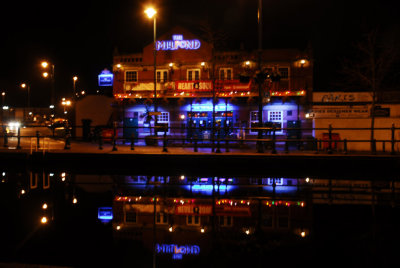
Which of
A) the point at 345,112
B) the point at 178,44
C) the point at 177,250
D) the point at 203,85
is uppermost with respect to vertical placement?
the point at 178,44

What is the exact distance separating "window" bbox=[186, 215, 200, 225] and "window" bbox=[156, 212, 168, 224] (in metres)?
0.44

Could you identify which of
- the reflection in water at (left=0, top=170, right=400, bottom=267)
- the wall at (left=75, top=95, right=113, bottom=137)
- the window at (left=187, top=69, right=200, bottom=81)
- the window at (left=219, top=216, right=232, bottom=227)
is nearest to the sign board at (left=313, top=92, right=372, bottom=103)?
the window at (left=187, top=69, right=200, bottom=81)

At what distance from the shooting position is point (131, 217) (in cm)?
658

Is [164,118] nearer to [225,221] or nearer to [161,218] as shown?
[161,218]

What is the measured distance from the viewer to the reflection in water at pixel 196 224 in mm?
4664

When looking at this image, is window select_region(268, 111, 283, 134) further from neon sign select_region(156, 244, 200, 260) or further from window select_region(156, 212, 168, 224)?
neon sign select_region(156, 244, 200, 260)

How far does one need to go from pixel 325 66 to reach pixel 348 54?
2.59 m

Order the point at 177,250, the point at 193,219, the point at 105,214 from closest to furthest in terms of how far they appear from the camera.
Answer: the point at 177,250
the point at 193,219
the point at 105,214

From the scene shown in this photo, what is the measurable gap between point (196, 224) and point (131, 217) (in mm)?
1428

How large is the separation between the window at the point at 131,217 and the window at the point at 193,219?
41.8 inches

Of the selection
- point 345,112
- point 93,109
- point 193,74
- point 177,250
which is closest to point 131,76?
point 193,74

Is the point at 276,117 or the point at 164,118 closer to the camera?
the point at 276,117

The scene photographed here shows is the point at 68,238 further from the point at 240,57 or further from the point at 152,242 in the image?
the point at 240,57

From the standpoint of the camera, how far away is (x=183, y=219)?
21.1 ft
